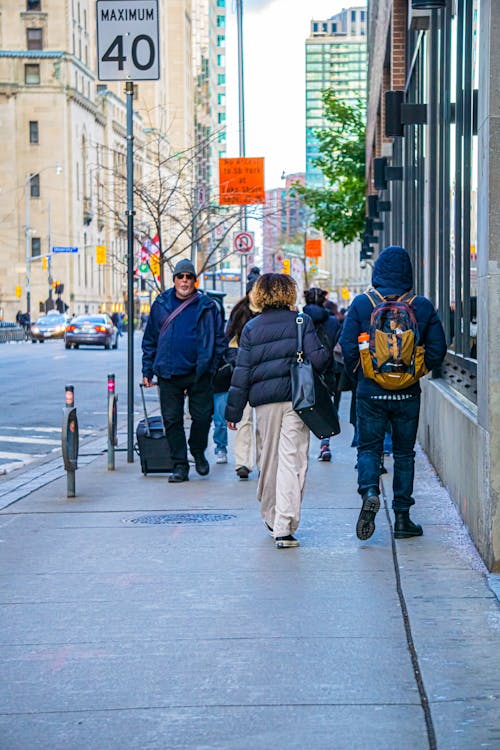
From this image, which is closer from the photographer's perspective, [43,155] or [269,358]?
[269,358]

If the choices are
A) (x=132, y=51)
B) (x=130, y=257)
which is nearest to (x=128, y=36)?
(x=132, y=51)

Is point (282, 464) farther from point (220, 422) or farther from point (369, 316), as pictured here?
point (220, 422)

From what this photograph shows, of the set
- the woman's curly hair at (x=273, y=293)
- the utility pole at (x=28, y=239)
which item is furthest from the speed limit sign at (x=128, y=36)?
the utility pole at (x=28, y=239)

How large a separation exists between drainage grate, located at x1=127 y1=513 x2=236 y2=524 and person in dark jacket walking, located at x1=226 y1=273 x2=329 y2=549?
102 cm

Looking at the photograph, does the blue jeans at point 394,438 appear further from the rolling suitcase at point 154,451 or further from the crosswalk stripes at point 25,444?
the crosswalk stripes at point 25,444

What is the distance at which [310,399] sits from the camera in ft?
30.6

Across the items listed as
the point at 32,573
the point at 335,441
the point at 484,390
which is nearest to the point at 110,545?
the point at 32,573

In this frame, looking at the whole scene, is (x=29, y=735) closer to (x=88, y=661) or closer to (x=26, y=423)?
(x=88, y=661)

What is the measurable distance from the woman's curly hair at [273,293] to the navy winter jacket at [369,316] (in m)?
0.48

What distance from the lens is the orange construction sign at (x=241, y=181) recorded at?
92.7 ft

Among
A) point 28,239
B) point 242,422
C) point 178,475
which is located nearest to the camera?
point 178,475

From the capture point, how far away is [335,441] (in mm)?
16984

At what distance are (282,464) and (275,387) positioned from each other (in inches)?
20.0

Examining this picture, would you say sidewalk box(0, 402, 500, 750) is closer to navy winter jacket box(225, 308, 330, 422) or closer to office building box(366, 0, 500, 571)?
office building box(366, 0, 500, 571)
